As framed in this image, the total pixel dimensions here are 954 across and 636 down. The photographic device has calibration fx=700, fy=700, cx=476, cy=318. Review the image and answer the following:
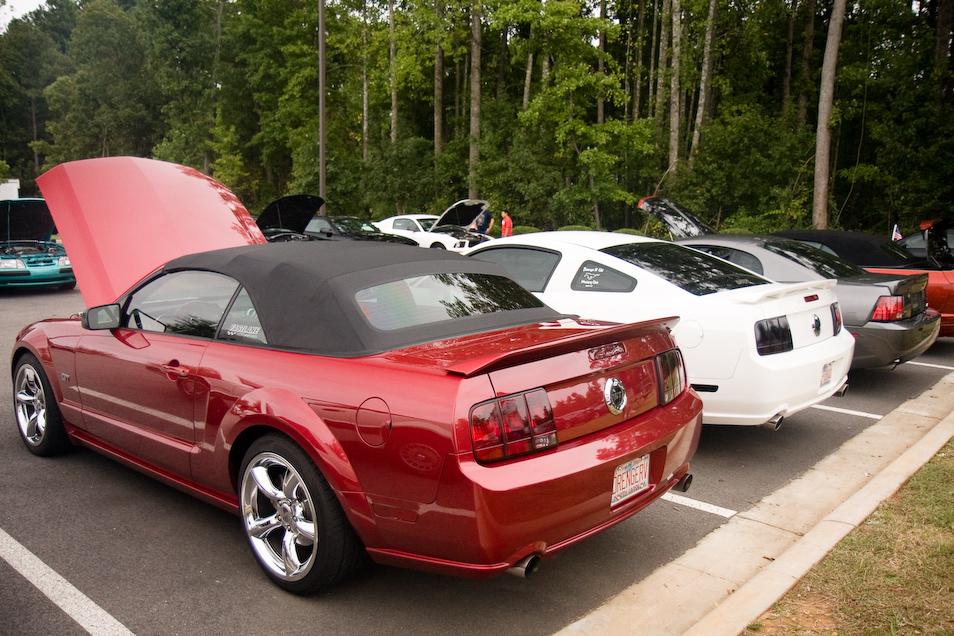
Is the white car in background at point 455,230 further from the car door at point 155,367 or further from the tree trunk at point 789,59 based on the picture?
the tree trunk at point 789,59

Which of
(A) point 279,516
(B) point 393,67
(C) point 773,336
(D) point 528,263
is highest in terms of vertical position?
(B) point 393,67

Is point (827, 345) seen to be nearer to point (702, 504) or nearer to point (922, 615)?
point (702, 504)

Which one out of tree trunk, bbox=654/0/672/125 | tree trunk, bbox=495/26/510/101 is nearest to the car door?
tree trunk, bbox=654/0/672/125

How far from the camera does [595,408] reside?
2863 mm

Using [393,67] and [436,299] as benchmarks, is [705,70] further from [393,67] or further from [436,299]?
[436,299]

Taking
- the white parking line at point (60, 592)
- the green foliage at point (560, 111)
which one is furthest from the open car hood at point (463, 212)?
the white parking line at point (60, 592)

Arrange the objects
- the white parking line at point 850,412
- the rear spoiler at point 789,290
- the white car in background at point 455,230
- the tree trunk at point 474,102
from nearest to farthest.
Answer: the rear spoiler at point 789,290, the white parking line at point 850,412, the white car in background at point 455,230, the tree trunk at point 474,102

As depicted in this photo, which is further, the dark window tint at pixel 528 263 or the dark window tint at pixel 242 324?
the dark window tint at pixel 528 263

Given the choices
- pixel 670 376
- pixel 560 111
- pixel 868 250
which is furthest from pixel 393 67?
pixel 670 376

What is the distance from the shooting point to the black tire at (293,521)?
2.89 meters

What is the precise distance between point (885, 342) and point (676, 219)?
299 cm

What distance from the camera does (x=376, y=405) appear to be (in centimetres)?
273

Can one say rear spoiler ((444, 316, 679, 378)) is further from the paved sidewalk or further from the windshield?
the windshield

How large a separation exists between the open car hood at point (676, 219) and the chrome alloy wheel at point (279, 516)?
6427mm
